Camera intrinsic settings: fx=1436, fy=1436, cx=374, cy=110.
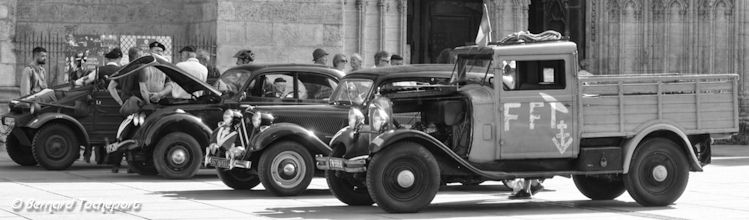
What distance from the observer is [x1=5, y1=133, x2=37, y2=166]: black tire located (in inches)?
711

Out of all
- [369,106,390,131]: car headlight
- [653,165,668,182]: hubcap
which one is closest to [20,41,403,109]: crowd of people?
[369,106,390,131]: car headlight

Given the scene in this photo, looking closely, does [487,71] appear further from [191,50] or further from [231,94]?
[191,50]

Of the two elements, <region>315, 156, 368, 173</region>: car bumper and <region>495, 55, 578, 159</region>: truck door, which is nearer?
<region>315, 156, 368, 173</region>: car bumper

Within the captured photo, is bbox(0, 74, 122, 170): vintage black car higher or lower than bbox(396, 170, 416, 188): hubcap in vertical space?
higher

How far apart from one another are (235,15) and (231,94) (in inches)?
241

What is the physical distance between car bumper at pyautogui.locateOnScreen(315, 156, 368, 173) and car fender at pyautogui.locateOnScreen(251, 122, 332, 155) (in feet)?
3.85

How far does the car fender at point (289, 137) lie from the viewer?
13.8 m

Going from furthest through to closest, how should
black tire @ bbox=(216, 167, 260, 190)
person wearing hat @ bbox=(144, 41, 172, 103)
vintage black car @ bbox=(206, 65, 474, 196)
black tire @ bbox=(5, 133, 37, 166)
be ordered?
black tire @ bbox=(5, 133, 37, 166) < person wearing hat @ bbox=(144, 41, 172, 103) < black tire @ bbox=(216, 167, 260, 190) < vintage black car @ bbox=(206, 65, 474, 196)

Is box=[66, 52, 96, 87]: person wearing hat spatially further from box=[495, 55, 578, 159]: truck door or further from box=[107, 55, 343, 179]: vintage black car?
box=[495, 55, 578, 159]: truck door

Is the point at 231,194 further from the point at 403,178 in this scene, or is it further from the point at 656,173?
the point at 656,173

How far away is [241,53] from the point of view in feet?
61.7

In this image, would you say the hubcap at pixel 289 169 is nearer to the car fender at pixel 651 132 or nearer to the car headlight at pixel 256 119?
the car headlight at pixel 256 119

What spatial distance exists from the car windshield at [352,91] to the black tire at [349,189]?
1719 mm

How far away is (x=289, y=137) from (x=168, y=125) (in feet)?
8.44
